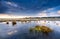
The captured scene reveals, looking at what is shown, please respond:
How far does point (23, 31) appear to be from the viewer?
1.77 meters

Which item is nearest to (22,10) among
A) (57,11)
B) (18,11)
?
(18,11)

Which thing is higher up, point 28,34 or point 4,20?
point 4,20

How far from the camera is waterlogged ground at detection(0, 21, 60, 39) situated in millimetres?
1732

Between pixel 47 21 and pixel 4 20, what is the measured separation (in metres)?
0.76

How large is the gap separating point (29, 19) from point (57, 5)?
550 millimetres

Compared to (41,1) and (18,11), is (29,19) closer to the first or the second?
(18,11)

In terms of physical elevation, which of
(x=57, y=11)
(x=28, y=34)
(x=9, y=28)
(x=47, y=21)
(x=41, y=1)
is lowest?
(x=28, y=34)

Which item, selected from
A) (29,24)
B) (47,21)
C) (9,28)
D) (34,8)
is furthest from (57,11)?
(9,28)

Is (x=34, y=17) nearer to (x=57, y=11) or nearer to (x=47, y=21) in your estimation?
(x=47, y=21)

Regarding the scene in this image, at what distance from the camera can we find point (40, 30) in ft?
5.78

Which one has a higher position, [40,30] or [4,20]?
[4,20]

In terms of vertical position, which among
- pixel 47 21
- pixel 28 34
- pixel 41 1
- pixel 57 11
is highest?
pixel 41 1

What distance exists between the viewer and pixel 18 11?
69.4 inches

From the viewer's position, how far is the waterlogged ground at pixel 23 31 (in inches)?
68.2
